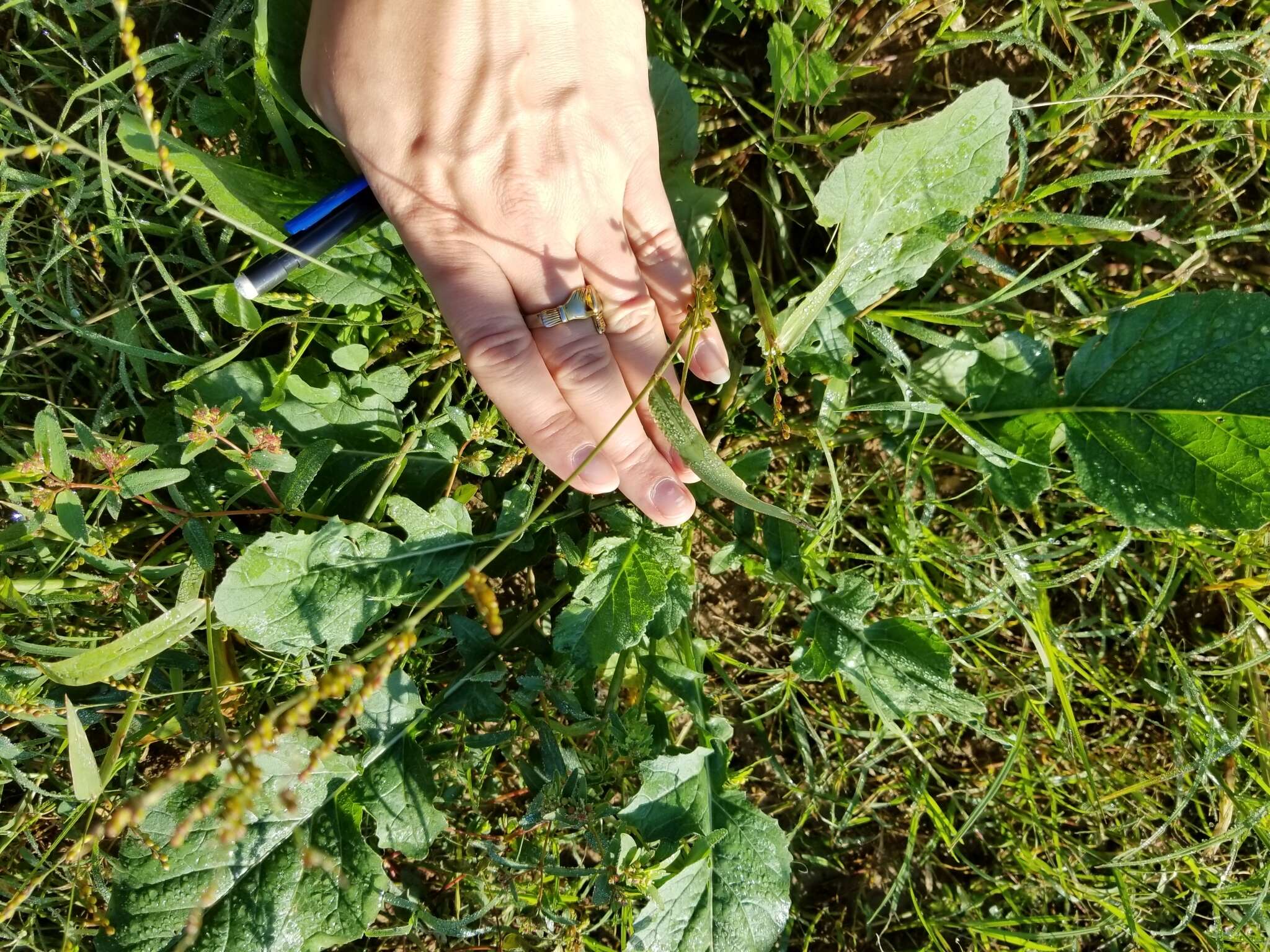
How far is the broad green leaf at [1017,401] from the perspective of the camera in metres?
2.37

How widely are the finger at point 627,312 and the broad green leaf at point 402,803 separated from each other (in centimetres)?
106

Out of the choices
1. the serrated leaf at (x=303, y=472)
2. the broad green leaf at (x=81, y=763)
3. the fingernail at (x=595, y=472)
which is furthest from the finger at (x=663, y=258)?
the broad green leaf at (x=81, y=763)

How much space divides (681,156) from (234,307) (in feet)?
4.16

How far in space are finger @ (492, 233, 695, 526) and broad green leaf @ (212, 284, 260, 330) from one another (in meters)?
0.67

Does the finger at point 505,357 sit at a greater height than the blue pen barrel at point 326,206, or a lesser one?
lesser

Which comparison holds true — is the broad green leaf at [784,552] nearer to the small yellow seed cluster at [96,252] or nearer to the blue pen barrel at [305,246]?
the blue pen barrel at [305,246]

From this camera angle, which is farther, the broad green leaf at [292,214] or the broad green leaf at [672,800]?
the broad green leaf at [672,800]

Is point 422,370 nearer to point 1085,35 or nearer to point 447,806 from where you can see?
point 447,806

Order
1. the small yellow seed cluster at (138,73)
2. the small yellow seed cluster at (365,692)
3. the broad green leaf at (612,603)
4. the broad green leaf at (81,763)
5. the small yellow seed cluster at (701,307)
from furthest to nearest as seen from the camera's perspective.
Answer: the broad green leaf at (612,603)
the broad green leaf at (81,763)
the small yellow seed cluster at (701,307)
the small yellow seed cluster at (138,73)
the small yellow seed cluster at (365,692)

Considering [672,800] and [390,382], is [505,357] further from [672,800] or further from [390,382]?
[672,800]

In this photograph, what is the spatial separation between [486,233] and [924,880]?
7.82 ft

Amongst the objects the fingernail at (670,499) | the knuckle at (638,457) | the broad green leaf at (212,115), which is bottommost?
the fingernail at (670,499)

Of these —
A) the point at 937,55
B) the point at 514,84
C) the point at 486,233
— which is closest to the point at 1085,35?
the point at 937,55

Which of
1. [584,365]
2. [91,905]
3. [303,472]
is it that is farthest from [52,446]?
[584,365]
